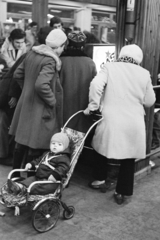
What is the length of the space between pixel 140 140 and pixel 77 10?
1070 cm

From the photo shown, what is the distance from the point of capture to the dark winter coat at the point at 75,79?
412cm

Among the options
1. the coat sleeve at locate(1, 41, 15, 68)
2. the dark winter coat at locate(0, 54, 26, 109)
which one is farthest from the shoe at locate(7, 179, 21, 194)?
the coat sleeve at locate(1, 41, 15, 68)

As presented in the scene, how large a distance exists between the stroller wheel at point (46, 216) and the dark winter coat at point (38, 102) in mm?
806

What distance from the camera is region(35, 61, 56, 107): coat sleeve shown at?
3718 mm

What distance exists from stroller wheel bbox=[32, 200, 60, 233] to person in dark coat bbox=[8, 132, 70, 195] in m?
0.13

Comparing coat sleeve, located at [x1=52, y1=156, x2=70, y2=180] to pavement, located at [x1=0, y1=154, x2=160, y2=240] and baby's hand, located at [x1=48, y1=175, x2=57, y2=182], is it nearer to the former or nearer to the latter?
baby's hand, located at [x1=48, y1=175, x2=57, y2=182]

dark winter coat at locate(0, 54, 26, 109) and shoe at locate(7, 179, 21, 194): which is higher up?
dark winter coat at locate(0, 54, 26, 109)

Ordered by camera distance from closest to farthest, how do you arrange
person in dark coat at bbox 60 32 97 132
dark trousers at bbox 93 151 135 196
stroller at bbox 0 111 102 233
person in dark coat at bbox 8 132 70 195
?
stroller at bbox 0 111 102 233 < person in dark coat at bbox 8 132 70 195 < dark trousers at bbox 93 151 135 196 < person in dark coat at bbox 60 32 97 132

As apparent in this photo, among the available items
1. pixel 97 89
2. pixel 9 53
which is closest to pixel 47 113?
pixel 97 89

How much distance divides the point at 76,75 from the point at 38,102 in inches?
22.4

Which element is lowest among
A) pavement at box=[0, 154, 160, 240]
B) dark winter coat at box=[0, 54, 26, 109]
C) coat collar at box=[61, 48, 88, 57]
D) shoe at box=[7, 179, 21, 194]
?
pavement at box=[0, 154, 160, 240]

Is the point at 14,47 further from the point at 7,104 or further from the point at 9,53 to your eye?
the point at 7,104

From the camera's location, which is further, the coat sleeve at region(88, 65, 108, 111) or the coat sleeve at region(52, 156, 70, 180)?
the coat sleeve at region(88, 65, 108, 111)

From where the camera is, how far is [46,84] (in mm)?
3738
